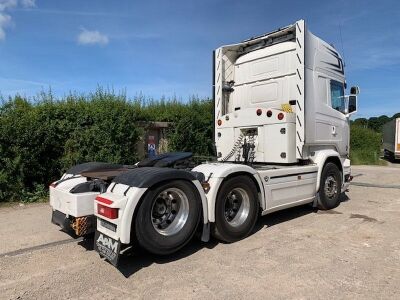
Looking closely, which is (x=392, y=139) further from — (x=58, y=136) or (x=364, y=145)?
(x=58, y=136)

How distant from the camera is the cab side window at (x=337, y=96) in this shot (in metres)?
7.87

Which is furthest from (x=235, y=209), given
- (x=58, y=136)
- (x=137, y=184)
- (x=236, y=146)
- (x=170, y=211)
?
(x=58, y=136)

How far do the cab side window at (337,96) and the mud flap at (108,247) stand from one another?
18.2 feet

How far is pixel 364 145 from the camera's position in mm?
27141

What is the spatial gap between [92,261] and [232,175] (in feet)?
7.21

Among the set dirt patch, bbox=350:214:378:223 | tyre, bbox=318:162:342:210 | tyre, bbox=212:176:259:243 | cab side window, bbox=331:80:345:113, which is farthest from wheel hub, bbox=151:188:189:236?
cab side window, bbox=331:80:345:113

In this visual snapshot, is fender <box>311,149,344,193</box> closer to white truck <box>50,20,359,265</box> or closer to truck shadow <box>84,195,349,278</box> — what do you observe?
white truck <box>50,20,359,265</box>

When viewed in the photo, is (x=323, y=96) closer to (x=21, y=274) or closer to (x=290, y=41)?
(x=290, y=41)

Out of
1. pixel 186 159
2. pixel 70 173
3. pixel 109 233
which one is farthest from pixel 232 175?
pixel 70 173

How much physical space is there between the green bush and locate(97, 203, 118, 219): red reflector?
23391mm

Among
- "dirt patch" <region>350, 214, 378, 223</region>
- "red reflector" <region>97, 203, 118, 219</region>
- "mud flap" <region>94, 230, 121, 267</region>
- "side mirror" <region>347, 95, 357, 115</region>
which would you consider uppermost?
"side mirror" <region>347, 95, 357, 115</region>

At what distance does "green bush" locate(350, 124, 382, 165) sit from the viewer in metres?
25.4

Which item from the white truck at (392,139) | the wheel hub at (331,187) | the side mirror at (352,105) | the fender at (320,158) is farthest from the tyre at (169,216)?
the white truck at (392,139)

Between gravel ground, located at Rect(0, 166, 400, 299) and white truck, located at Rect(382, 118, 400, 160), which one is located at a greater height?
white truck, located at Rect(382, 118, 400, 160)
